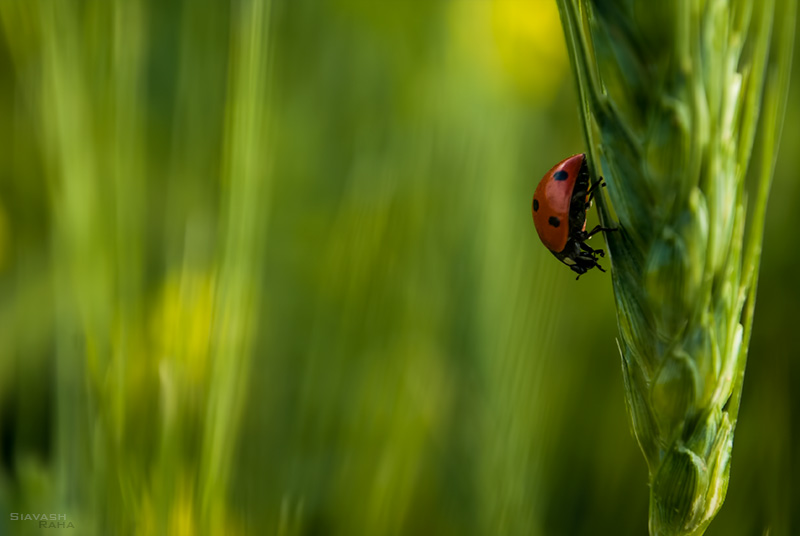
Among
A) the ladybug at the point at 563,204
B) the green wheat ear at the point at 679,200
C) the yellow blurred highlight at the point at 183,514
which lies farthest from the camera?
the ladybug at the point at 563,204

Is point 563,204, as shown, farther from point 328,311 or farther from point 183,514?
point 183,514

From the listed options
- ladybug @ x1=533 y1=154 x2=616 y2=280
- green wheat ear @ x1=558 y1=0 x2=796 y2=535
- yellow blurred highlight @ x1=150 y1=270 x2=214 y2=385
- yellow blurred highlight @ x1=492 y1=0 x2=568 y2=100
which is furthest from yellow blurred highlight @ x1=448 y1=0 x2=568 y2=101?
green wheat ear @ x1=558 y1=0 x2=796 y2=535

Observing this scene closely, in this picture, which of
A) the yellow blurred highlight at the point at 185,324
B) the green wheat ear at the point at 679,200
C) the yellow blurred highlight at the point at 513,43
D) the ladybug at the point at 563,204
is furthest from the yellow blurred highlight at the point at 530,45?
the green wheat ear at the point at 679,200

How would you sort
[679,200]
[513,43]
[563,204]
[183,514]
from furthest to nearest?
[513,43]
[563,204]
[183,514]
[679,200]

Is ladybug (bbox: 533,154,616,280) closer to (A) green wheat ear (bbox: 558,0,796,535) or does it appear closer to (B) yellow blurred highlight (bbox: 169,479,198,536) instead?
(A) green wheat ear (bbox: 558,0,796,535)

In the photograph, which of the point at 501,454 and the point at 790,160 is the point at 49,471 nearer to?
the point at 501,454

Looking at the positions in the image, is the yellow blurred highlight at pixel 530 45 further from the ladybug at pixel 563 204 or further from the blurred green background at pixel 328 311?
the ladybug at pixel 563 204

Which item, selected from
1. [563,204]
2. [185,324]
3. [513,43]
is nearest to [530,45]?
[513,43]
